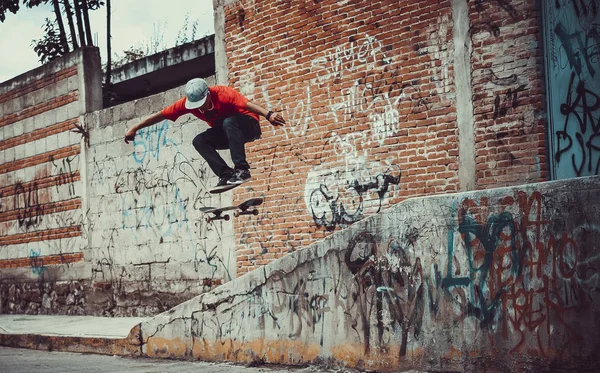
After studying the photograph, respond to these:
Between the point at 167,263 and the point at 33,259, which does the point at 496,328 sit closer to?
the point at 167,263

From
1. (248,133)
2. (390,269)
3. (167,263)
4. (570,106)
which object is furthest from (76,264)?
(570,106)

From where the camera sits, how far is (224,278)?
11266 mm

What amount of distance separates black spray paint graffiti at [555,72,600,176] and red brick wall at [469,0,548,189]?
22cm

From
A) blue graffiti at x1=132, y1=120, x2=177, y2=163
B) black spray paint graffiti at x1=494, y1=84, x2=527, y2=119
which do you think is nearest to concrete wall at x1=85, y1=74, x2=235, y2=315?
blue graffiti at x1=132, y1=120, x2=177, y2=163

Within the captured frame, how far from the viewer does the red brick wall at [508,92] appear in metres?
8.29

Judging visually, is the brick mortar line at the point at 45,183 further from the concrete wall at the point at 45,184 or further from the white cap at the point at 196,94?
the white cap at the point at 196,94

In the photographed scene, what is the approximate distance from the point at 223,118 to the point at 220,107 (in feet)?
0.52

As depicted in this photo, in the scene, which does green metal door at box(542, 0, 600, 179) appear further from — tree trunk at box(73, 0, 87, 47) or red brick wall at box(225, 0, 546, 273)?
tree trunk at box(73, 0, 87, 47)

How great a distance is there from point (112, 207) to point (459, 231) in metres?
7.87

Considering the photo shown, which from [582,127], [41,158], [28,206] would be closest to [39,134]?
[41,158]

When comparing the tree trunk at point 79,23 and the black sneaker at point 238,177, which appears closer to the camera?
the black sneaker at point 238,177

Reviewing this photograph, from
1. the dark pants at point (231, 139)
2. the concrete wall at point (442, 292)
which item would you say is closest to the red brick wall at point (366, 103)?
the concrete wall at point (442, 292)

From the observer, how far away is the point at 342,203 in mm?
9938

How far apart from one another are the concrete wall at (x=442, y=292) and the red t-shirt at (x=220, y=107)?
1.65 m
